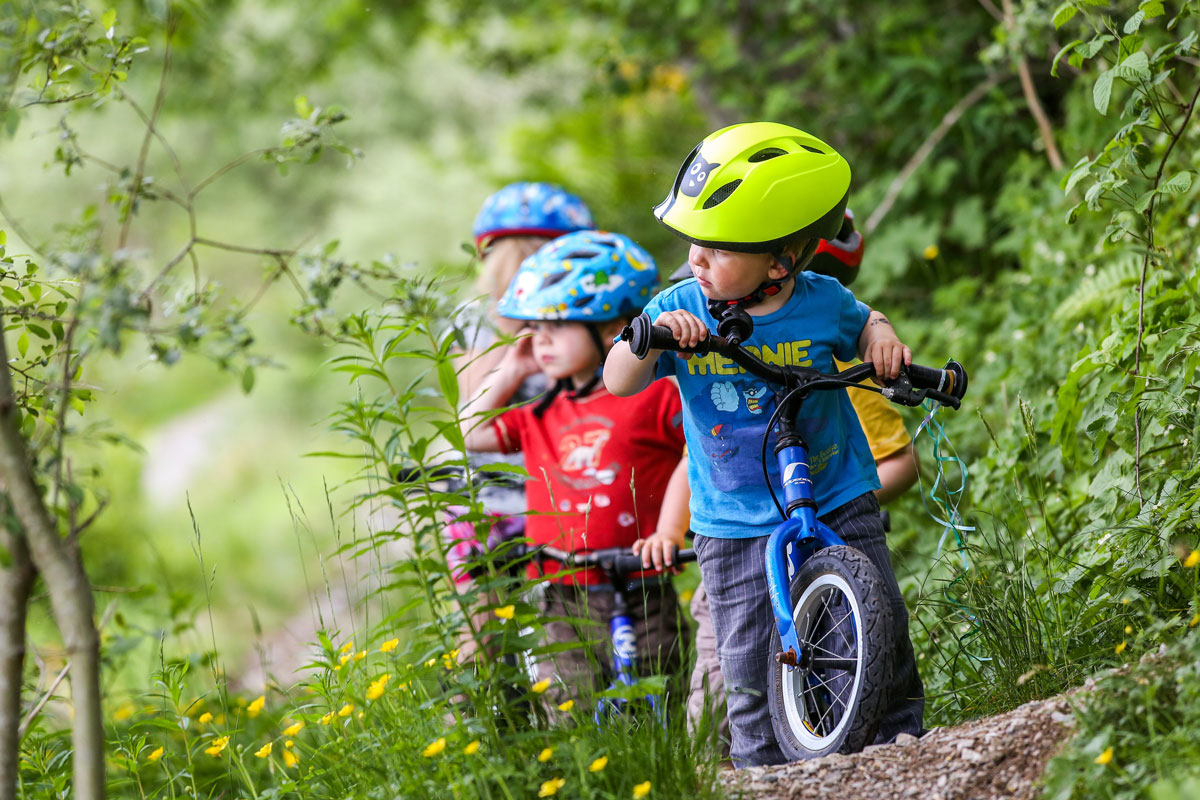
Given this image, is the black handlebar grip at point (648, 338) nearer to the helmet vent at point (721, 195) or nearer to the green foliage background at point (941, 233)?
the helmet vent at point (721, 195)

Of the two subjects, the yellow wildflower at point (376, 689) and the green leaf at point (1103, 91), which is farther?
the green leaf at point (1103, 91)

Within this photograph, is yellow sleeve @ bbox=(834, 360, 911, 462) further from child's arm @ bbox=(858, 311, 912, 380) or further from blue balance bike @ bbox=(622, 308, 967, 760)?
blue balance bike @ bbox=(622, 308, 967, 760)

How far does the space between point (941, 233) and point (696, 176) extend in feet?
16.5

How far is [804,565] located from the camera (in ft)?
8.82

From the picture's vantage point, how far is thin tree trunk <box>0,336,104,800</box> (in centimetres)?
213

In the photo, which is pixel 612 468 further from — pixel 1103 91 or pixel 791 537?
pixel 1103 91

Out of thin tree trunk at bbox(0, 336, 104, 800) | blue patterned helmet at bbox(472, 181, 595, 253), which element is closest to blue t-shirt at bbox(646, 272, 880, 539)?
thin tree trunk at bbox(0, 336, 104, 800)

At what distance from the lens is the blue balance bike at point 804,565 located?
Answer: 2.61 meters

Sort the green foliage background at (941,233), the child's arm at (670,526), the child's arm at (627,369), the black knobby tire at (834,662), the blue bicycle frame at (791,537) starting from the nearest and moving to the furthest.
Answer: the black knobby tire at (834,662)
the blue bicycle frame at (791,537)
the child's arm at (627,369)
the green foliage background at (941,233)
the child's arm at (670,526)

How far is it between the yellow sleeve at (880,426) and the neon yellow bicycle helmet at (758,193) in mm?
773

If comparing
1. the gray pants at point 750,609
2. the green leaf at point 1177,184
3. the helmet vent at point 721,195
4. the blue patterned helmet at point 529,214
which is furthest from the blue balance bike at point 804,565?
the blue patterned helmet at point 529,214

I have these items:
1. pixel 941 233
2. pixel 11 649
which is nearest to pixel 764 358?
pixel 11 649

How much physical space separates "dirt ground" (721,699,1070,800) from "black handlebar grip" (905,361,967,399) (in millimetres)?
771

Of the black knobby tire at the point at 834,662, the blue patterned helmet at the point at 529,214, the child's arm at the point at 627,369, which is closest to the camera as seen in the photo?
the black knobby tire at the point at 834,662
